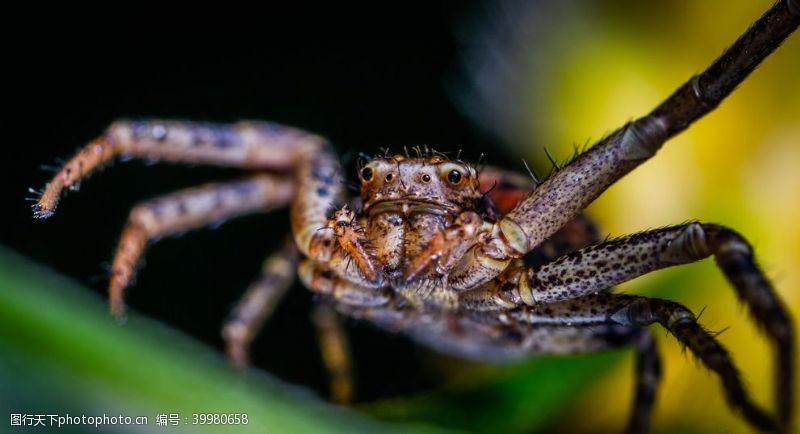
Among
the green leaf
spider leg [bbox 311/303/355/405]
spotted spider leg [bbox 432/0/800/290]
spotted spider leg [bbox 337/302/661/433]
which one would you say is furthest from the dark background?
the green leaf

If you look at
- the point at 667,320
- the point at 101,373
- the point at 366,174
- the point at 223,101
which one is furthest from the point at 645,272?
the point at 223,101

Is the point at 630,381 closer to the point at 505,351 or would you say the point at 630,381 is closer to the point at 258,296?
the point at 505,351

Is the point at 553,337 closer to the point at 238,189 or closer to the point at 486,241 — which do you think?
the point at 486,241

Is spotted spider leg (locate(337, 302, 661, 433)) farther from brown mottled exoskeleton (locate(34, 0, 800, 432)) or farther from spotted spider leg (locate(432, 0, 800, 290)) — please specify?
spotted spider leg (locate(432, 0, 800, 290))

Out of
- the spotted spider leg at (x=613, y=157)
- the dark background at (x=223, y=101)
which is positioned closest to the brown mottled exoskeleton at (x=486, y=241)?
the spotted spider leg at (x=613, y=157)

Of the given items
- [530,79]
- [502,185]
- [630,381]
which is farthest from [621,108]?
[630,381]

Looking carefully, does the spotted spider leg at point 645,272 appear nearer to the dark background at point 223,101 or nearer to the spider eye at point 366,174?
the spider eye at point 366,174
